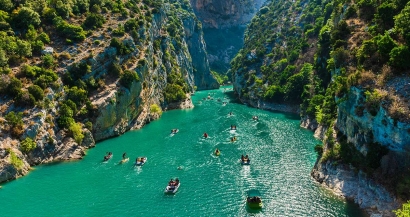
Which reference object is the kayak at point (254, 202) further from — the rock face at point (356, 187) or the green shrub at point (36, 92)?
the green shrub at point (36, 92)

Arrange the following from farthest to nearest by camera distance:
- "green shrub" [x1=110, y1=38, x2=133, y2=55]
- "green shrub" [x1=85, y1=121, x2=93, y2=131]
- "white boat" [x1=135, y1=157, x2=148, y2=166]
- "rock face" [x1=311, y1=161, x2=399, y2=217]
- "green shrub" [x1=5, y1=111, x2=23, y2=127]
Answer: "green shrub" [x1=110, y1=38, x2=133, y2=55] → "green shrub" [x1=85, y1=121, x2=93, y2=131] → "white boat" [x1=135, y1=157, x2=148, y2=166] → "green shrub" [x1=5, y1=111, x2=23, y2=127] → "rock face" [x1=311, y1=161, x2=399, y2=217]

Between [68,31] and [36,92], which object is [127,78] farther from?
[36,92]

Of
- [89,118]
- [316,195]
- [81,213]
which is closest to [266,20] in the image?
[89,118]

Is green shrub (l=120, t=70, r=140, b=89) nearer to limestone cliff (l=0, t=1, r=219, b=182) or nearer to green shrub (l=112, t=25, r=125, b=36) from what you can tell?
limestone cliff (l=0, t=1, r=219, b=182)

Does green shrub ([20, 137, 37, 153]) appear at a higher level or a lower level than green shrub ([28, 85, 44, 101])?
lower

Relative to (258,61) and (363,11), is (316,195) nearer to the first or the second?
(363,11)

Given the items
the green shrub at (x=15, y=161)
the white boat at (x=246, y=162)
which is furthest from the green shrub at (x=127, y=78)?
the white boat at (x=246, y=162)

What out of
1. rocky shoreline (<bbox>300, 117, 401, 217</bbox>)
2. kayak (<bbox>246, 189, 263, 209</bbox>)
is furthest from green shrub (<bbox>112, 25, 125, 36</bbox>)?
kayak (<bbox>246, 189, 263, 209</bbox>)
